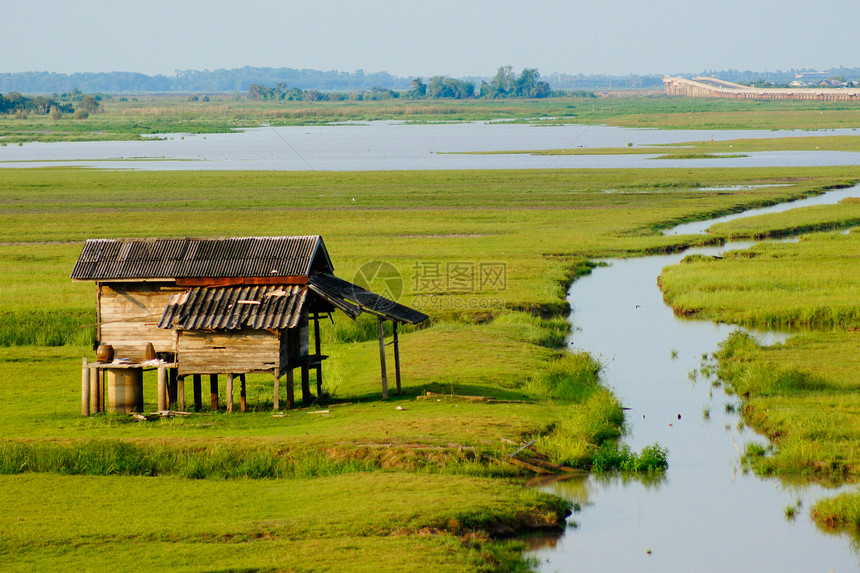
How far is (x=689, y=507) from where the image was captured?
1703 cm

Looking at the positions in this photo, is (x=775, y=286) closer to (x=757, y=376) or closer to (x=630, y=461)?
(x=757, y=376)

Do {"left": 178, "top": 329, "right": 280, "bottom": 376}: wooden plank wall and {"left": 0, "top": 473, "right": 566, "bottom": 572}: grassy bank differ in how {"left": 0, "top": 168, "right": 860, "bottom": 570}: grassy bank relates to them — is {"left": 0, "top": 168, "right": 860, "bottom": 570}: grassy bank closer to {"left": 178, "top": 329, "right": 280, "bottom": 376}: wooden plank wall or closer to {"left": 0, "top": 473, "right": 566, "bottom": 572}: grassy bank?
{"left": 0, "top": 473, "right": 566, "bottom": 572}: grassy bank

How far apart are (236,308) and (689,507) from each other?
1011 centimetres

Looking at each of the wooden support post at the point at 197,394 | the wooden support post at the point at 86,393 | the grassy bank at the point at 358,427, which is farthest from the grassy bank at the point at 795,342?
the wooden support post at the point at 86,393

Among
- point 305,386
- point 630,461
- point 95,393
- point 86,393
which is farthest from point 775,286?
point 86,393

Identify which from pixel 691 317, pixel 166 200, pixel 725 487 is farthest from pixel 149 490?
pixel 166 200

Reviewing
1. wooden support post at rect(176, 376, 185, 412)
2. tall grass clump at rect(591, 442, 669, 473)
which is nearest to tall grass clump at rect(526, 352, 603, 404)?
tall grass clump at rect(591, 442, 669, 473)

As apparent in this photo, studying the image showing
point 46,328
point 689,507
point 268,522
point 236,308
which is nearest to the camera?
point 268,522

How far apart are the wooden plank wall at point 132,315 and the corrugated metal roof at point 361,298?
11.2ft

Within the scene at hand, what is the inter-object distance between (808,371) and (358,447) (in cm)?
1229

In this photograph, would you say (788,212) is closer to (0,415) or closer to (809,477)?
(809,477)

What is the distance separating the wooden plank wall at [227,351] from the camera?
21.3 meters

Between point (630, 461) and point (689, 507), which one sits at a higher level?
point (630, 461)

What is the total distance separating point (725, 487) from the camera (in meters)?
17.9
